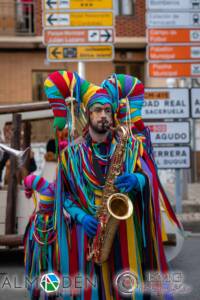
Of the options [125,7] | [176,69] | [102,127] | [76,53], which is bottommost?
[102,127]

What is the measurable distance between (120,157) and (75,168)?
0.94 ft

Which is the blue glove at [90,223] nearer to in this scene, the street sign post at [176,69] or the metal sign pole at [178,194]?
the metal sign pole at [178,194]

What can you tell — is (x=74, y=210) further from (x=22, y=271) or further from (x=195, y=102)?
(x=195, y=102)

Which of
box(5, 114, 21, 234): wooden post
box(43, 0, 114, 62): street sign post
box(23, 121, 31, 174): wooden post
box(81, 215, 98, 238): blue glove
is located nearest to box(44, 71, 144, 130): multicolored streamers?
box(81, 215, 98, 238): blue glove

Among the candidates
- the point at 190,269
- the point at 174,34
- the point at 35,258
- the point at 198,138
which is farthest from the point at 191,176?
the point at 35,258

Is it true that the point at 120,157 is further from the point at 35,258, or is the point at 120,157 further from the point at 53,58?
the point at 53,58

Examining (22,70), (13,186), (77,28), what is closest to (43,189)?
(13,186)

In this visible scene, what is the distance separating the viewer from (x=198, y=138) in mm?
11734

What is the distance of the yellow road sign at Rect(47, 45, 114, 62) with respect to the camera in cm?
1049

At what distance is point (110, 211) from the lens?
339 cm

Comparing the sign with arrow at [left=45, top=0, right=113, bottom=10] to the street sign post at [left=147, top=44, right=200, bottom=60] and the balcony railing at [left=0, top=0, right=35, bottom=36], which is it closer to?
the street sign post at [left=147, top=44, right=200, bottom=60]

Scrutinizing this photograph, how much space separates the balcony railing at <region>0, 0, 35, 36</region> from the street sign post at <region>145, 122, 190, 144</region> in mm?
8831

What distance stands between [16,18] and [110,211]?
15.6 m

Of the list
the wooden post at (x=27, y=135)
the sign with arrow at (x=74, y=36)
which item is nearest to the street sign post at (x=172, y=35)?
the sign with arrow at (x=74, y=36)
